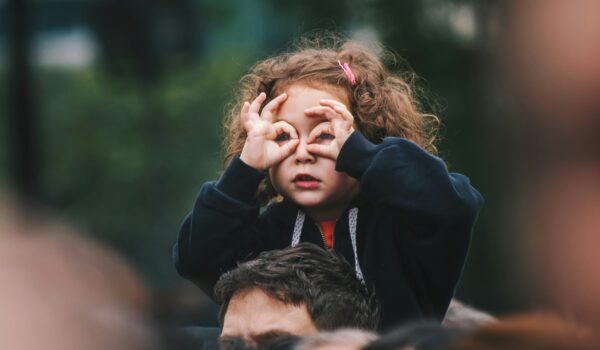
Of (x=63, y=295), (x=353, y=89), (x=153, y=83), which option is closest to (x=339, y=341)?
(x=63, y=295)

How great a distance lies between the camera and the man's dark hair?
34.2 inches

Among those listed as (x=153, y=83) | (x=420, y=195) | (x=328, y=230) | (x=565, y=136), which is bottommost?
(x=153, y=83)

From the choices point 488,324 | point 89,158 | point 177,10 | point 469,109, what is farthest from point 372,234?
point 89,158

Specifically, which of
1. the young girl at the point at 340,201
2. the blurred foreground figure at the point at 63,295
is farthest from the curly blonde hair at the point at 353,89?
the blurred foreground figure at the point at 63,295

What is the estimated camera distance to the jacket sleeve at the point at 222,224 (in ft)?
4.00

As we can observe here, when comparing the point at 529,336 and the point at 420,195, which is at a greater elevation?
the point at 529,336

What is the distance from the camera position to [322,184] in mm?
1191

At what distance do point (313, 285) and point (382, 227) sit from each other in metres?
0.33

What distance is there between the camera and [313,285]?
0.90m

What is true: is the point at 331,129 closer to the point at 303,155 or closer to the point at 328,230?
the point at 303,155

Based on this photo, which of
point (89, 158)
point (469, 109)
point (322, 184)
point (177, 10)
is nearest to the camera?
point (322, 184)

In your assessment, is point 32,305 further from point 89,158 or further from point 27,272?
point 89,158

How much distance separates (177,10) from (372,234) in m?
4.37

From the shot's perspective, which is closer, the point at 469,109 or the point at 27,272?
the point at 27,272
